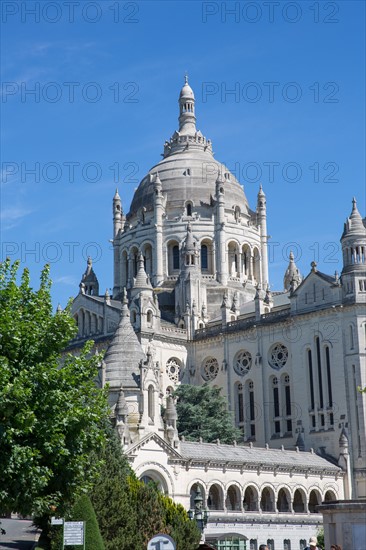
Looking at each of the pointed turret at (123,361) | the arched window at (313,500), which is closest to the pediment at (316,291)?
the arched window at (313,500)

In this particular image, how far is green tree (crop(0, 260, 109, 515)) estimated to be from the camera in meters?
31.8

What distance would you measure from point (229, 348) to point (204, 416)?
997cm

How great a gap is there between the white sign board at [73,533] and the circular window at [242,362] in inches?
2264

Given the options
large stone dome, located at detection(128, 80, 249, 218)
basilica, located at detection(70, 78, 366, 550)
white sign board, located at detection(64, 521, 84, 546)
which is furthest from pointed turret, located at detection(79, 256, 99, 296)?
white sign board, located at detection(64, 521, 84, 546)

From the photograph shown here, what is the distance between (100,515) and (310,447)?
1676 inches

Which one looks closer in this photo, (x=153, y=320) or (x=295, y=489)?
(x=295, y=489)

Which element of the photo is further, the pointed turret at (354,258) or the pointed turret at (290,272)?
the pointed turret at (290,272)

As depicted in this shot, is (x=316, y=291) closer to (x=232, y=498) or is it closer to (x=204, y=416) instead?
(x=204, y=416)

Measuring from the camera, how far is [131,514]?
3953 cm

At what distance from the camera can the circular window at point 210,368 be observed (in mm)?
89188

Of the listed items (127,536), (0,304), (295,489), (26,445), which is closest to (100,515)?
(127,536)

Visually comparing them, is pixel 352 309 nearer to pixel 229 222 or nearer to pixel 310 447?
pixel 310 447

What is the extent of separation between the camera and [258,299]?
8488 centimetres

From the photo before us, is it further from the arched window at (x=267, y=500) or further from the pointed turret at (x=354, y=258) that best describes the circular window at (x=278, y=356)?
the arched window at (x=267, y=500)
